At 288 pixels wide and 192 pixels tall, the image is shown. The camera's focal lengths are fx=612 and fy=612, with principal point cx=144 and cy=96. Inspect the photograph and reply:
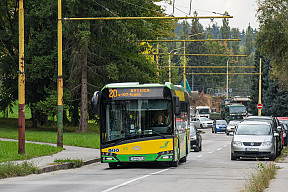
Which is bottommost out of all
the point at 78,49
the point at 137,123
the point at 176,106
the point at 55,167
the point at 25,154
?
the point at 55,167

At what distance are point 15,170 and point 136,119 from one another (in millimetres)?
4588

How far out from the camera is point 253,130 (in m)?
26.5

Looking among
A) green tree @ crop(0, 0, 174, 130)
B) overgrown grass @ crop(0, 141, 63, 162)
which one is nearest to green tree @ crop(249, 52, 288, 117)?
green tree @ crop(0, 0, 174, 130)

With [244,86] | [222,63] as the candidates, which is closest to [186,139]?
[222,63]

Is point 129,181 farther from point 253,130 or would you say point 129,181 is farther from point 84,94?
point 84,94

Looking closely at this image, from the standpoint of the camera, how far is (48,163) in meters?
20.2

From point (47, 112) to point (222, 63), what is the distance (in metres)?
124

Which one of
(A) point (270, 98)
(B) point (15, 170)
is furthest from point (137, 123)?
(A) point (270, 98)

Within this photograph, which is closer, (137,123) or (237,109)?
(137,123)

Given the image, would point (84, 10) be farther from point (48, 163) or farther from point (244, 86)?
point (244, 86)

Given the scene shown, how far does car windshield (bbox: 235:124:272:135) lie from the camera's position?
A: 2638 centimetres

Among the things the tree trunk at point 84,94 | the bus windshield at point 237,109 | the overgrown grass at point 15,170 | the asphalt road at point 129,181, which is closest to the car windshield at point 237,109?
the bus windshield at point 237,109

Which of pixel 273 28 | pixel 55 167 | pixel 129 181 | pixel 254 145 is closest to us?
pixel 129 181

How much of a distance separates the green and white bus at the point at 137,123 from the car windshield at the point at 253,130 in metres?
6.83
